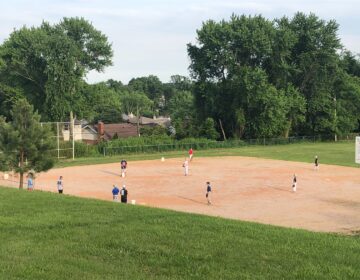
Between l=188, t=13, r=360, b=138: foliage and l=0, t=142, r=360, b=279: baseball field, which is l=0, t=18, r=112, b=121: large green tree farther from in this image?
l=0, t=142, r=360, b=279: baseball field

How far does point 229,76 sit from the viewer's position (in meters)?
76.9

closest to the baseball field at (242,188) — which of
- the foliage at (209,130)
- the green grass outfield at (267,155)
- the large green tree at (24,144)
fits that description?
the green grass outfield at (267,155)

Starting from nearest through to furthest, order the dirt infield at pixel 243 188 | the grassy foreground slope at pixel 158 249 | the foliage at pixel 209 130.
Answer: the grassy foreground slope at pixel 158 249, the dirt infield at pixel 243 188, the foliage at pixel 209 130

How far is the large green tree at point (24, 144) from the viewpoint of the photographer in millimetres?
25812

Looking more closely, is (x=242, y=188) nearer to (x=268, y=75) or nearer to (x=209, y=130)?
(x=209, y=130)

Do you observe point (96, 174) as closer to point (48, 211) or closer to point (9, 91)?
point (48, 211)

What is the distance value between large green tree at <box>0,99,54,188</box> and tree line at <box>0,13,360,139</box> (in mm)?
42838

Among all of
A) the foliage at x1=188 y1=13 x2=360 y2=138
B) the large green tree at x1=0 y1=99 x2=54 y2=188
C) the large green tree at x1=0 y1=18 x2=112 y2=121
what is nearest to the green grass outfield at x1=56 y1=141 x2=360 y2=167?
the foliage at x1=188 y1=13 x2=360 y2=138

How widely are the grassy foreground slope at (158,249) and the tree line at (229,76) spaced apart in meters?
59.6

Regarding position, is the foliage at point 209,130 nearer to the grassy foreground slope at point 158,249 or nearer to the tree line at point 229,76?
the tree line at point 229,76

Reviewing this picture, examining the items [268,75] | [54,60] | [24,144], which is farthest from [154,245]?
[268,75]

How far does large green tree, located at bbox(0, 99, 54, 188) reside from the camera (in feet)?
84.7

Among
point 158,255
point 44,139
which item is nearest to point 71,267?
point 158,255

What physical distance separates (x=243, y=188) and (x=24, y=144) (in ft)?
50.0
